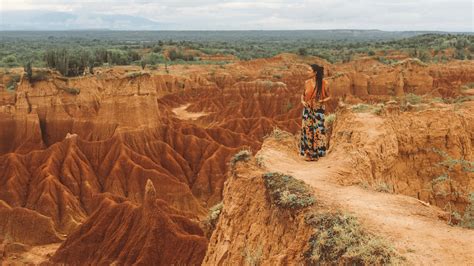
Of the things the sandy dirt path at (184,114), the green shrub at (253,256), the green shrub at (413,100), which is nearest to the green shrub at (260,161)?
the green shrub at (253,256)

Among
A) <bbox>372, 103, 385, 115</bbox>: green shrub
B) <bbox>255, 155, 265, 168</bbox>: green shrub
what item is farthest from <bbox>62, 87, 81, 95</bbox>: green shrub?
<bbox>255, 155, 265, 168</bbox>: green shrub

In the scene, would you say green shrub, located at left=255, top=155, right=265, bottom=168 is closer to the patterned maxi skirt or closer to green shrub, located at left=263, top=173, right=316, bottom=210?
green shrub, located at left=263, top=173, right=316, bottom=210

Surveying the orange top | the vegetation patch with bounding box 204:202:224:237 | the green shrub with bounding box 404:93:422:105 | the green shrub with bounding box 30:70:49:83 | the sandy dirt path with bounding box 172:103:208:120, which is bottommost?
the sandy dirt path with bounding box 172:103:208:120

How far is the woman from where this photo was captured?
382 inches

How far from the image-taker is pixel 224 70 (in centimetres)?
6506

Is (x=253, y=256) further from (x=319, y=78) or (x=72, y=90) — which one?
(x=72, y=90)

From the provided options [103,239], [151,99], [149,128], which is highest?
[151,99]

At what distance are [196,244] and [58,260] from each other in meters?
5.38

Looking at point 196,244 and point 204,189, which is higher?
point 196,244

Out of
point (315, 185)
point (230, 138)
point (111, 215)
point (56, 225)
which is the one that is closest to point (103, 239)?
point (111, 215)

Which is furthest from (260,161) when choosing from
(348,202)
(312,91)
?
(348,202)

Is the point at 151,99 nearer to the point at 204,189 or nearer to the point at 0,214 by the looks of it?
the point at 204,189

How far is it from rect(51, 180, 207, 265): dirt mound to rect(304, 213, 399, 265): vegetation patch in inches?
358

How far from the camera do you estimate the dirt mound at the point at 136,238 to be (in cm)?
1520
